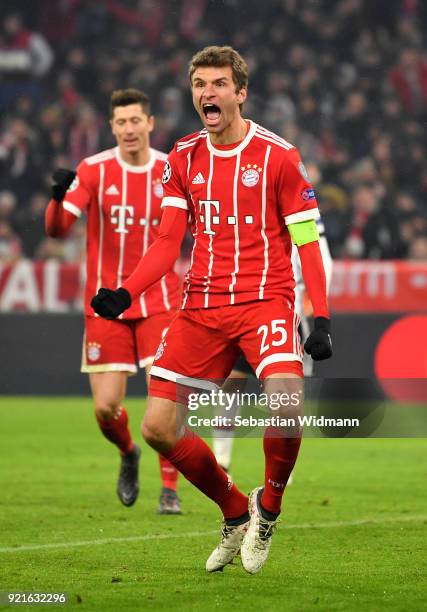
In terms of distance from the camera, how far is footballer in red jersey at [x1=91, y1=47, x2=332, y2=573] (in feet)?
18.6

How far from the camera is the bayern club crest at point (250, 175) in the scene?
18.9ft

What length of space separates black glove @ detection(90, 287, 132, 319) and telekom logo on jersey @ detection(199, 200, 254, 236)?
53 centimetres

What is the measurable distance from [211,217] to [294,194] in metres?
0.38

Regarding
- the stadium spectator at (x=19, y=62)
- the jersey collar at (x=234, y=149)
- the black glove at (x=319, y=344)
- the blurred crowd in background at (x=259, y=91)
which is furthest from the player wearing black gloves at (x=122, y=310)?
the stadium spectator at (x=19, y=62)

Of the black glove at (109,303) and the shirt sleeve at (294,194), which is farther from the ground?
the shirt sleeve at (294,194)

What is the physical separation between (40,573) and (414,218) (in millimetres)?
12703

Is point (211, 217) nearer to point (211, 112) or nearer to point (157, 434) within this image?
point (211, 112)

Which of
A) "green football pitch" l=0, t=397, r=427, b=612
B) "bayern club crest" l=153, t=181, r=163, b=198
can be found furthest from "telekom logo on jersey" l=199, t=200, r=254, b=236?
"bayern club crest" l=153, t=181, r=163, b=198

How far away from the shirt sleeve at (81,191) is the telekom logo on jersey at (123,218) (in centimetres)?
17

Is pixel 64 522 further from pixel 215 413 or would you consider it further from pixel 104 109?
pixel 104 109

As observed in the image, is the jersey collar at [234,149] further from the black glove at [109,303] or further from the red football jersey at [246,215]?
the black glove at [109,303]

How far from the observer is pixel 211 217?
583cm

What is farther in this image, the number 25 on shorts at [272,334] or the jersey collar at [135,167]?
the jersey collar at [135,167]

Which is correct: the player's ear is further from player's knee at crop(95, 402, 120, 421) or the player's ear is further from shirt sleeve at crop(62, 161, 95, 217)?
player's knee at crop(95, 402, 120, 421)
